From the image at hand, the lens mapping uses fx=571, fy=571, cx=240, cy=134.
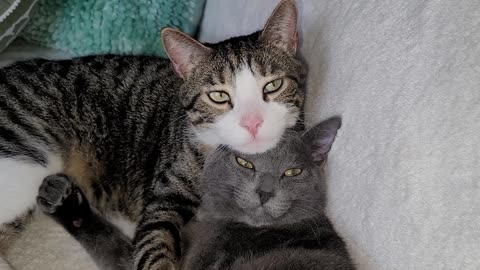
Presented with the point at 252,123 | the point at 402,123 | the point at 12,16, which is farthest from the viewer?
the point at 12,16

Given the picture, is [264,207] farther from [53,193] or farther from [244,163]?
[53,193]

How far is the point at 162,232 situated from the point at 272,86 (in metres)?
0.40

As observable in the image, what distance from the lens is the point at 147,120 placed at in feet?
5.07

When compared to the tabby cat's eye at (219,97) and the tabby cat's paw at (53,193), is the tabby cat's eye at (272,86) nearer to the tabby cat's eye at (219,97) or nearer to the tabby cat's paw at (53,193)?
the tabby cat's eye at (219,97)

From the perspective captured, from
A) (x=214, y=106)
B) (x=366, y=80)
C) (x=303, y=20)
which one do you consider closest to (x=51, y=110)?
(x=214, y=106)

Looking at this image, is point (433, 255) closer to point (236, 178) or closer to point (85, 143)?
point (236, 178)

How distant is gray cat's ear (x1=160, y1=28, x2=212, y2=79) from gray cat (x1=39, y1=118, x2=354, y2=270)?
212 mm

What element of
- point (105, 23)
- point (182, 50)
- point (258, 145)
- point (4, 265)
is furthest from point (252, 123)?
point (105, 23)

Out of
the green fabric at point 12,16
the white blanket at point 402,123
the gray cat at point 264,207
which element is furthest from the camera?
the green fabric at point 12,16

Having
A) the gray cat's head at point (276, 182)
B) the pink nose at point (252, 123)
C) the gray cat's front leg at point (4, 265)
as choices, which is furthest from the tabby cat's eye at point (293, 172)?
the gray cat's front leg at point (4, 265)

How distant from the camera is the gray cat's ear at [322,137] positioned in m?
1.17

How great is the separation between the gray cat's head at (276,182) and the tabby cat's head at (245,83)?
0.04 m

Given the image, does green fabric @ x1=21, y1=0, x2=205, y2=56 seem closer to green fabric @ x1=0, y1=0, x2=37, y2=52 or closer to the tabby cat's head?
green fabric @ x1=0, y1=0, x2=37, y2=52

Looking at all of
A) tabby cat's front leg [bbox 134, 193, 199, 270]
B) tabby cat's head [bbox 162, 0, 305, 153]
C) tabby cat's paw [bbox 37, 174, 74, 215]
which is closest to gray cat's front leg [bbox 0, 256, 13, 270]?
tabby cat's paw [bbox 37, 174, 74, 215]
